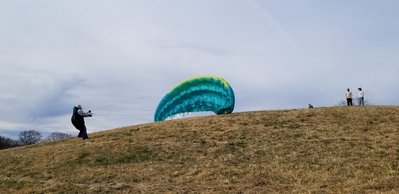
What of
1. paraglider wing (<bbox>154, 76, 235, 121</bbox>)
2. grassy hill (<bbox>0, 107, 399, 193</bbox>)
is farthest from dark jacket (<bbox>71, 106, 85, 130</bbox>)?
paraglider wing (<bbox>154, 76, 235, 121</bbox>)

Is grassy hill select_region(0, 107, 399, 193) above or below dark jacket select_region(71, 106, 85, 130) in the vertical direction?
below

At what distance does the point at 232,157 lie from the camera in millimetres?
18531

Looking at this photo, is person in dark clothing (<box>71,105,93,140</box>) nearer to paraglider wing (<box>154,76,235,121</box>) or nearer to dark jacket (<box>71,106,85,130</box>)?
dark jacket (<box>71,106,85,130</box>)

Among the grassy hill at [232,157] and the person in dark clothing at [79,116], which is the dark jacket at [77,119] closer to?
the person in dark clothing at [79,116]

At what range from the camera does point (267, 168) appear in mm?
16391

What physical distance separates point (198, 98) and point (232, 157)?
11.0 metres

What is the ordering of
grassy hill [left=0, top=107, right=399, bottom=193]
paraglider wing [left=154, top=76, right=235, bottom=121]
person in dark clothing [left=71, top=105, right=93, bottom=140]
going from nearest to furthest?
grassy hill [left=0, top=107, right=399, bottom=193]
person in dark clothing [left=71, top=105, right=93, bottom=140]
paraglider wing [left=154, top=76, right=235, bottom=121]

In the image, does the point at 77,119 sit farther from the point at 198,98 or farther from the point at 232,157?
the point at 198,98

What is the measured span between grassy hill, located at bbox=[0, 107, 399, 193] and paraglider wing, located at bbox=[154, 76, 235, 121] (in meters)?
1.62

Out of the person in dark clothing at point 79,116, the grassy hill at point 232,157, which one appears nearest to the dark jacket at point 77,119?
the person in dark clothing at point 79,116

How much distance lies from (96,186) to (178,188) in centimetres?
285

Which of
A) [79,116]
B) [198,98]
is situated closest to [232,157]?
[79,116]

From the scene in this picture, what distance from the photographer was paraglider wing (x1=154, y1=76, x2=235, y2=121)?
27703mm

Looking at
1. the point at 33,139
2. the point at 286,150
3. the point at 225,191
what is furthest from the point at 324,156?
the point at 33,139
